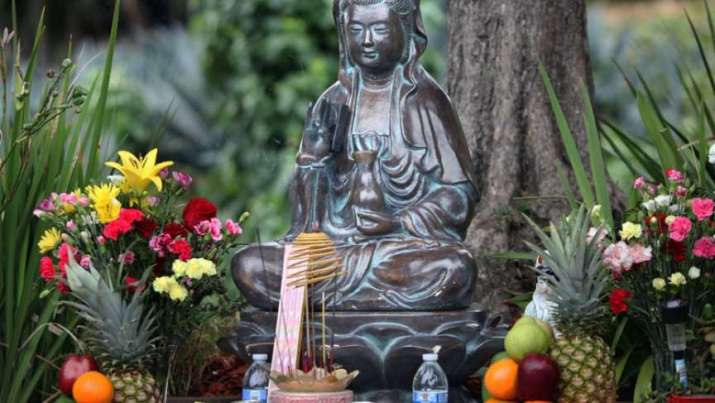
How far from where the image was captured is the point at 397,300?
729cm

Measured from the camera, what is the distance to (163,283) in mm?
6922

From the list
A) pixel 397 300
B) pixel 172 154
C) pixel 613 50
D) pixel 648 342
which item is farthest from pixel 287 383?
pixel 613 50

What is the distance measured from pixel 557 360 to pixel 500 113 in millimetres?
2919

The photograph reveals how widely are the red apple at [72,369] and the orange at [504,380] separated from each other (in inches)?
69.7

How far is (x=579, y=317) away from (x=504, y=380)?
1.46ft

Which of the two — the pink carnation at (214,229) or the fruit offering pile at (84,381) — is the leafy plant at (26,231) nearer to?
the fruit offering pile at (84,381)

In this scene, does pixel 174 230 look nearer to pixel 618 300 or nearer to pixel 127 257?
pixel 127 257

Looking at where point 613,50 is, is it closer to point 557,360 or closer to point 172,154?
point 172,154

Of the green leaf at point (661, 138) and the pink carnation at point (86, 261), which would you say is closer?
the pink carnation at point (86, 261)

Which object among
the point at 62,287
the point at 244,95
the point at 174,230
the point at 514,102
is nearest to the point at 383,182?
the point at 174,230

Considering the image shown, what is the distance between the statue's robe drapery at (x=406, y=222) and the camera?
23.9 ft

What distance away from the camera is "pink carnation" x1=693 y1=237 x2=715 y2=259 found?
6918 mm

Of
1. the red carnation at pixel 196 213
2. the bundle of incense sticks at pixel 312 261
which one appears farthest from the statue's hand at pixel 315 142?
the red carnation at pixel 196 213

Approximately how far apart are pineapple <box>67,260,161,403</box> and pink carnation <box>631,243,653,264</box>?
2.18m
